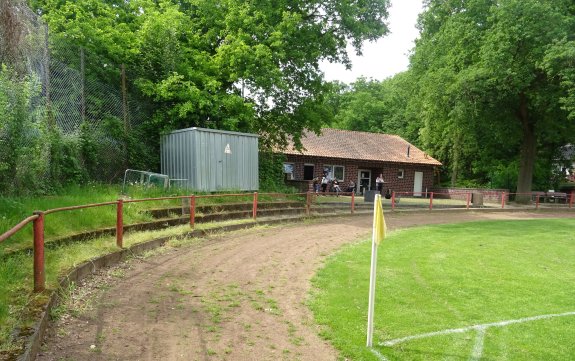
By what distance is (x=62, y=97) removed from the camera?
11820 millimetres

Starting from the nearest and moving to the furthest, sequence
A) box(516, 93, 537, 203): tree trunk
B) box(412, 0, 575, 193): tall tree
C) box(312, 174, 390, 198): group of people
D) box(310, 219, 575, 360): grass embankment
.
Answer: box(310, 219, 575, 360): grass embankment, box(412, 0, 575, 193): tall tree, box(312, 174, 390, 198): group of people, box(516, 93, 537, 203): tree trunk

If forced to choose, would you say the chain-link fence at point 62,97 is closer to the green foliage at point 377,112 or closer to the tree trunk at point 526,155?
the tree trunk at point 526,155

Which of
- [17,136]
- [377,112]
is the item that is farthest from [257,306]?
[377,112]

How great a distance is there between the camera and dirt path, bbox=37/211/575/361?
4.52 metres

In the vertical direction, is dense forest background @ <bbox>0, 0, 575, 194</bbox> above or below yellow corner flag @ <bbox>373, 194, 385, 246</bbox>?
above

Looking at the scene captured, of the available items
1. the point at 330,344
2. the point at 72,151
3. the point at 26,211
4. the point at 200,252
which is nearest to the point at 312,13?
the point at 72,151

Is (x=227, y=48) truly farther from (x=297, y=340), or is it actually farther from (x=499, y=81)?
(x=499, y=81)

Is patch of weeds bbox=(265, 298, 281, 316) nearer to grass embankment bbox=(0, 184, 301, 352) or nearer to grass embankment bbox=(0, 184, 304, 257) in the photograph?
grass embankment bbox=(0, 184, 301, 352)

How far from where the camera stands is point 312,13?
64.5 feet

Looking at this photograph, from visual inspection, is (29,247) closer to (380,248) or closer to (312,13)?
(380,248)

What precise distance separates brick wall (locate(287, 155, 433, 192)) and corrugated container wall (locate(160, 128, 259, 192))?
1346 cm

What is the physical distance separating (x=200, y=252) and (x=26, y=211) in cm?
347

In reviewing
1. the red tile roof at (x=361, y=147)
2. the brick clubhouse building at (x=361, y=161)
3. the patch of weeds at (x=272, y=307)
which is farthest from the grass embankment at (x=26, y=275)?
the red tile roof at (x=361, y=147)

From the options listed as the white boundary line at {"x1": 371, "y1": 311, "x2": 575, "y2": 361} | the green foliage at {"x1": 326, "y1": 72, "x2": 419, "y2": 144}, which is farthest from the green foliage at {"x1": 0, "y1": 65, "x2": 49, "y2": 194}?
the green foliage at {"x1": 326, "y1": 72, "x2": 419, "y2": 144}
